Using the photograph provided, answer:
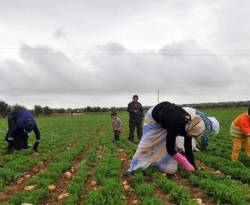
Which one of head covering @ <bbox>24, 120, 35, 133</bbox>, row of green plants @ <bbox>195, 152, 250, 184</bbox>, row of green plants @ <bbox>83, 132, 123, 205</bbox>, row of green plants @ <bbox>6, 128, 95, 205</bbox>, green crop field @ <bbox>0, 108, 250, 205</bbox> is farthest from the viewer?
head covering @ <bbox>24, 120, 35, 133</bbox>

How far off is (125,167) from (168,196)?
3.57 metres

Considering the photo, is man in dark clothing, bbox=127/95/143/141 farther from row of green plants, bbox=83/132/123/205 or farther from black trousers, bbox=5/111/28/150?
row of green plants, bbox=83/132/123/205

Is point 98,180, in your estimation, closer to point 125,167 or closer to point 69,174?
point 69,174

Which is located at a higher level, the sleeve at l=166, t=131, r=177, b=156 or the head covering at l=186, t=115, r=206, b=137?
the head covering at l=186, t=115, r=206, b=137

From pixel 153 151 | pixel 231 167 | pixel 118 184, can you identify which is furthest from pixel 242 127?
pixel 118 184

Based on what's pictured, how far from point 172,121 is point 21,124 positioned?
7.00 m

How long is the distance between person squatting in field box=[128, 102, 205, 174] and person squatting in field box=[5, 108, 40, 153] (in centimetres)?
535

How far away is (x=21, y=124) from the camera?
1399 cm

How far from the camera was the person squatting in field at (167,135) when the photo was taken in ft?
28.0

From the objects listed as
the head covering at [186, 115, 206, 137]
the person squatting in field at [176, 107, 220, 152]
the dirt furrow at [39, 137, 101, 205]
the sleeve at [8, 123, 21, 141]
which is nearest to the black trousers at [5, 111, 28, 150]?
the sleeve at [8, 123, 21, 141]

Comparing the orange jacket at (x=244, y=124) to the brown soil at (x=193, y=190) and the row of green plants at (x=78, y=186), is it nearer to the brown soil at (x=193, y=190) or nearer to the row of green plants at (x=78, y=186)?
the brown soil at (x=193, y=190)

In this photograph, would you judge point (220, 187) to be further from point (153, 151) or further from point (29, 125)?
point (29, 125)

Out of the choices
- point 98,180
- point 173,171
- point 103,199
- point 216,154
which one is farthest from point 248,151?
point 103,199

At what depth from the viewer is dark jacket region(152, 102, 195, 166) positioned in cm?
→ 854
